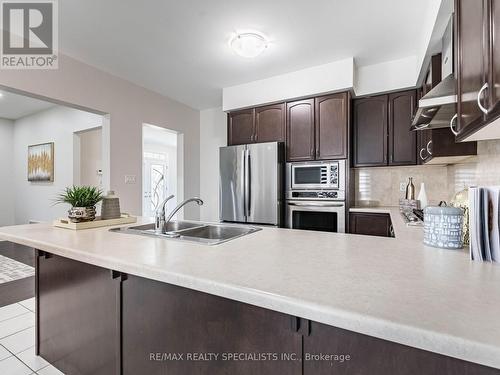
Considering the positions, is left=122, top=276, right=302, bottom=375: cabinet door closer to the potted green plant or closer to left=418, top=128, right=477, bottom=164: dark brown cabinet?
the potted green plant

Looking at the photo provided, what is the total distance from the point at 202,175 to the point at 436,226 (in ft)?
13.1

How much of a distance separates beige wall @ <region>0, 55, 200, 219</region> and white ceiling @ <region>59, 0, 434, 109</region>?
7.8 inches

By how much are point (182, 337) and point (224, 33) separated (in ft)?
7.87

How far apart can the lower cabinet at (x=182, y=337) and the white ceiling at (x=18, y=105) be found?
13.9ft

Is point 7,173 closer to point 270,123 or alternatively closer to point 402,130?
point 270,123

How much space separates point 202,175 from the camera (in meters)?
4.73

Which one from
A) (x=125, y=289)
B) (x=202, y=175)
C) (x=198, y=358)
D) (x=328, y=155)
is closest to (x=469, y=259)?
(x=198, y=358)

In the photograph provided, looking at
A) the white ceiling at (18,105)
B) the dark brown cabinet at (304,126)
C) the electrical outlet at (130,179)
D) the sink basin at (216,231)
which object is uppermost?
the white ceiling at (18,105)

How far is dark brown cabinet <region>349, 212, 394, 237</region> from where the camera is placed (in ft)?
8.98

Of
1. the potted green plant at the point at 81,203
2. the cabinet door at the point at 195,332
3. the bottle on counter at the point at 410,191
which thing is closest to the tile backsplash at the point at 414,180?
the bottle on counter at the point at 410,191

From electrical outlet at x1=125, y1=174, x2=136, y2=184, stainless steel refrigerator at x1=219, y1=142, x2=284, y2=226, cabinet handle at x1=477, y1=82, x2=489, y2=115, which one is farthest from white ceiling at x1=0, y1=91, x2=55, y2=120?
cabinet handle at x1=477, y1=82, x2=489, y2=115

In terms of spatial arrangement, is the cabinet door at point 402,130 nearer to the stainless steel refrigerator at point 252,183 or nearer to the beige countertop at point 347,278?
the stainless steel refrigerator at point 252,183

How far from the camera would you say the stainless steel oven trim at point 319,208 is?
2.92 m

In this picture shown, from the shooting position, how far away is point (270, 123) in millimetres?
3398
